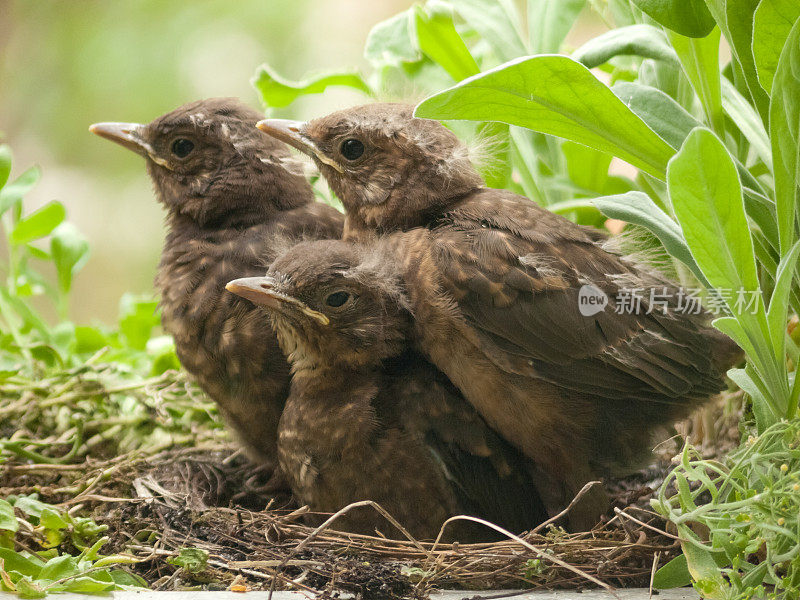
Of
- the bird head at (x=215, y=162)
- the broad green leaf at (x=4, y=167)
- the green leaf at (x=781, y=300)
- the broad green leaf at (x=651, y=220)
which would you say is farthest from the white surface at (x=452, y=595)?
the broad green leaf at (x=4, y=167)

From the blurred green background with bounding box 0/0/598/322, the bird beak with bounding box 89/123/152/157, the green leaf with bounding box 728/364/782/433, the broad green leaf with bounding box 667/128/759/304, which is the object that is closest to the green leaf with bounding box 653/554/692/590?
the green leaf with bounding box 728/364/782/433

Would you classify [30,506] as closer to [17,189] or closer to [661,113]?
[17,189]

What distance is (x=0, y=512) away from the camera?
A: 1.19 metres

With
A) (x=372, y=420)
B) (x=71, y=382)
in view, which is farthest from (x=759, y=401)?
(x=71, y=382)

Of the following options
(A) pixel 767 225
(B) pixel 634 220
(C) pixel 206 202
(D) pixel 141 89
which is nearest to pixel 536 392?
(B) pixel 634 220

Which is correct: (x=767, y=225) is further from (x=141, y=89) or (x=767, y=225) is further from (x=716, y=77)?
(x=141, y=89)

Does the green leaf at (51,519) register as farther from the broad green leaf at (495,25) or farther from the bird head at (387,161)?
the broad green leaf at (495,25)

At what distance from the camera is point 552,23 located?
5.97ft

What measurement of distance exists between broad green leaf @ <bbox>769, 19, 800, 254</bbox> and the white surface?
47 centimetres

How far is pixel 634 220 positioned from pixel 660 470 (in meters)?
0.75

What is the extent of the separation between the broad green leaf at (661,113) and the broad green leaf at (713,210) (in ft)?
1.15

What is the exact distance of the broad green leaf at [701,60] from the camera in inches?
52.9

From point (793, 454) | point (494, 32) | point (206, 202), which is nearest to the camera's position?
point (793, 454)

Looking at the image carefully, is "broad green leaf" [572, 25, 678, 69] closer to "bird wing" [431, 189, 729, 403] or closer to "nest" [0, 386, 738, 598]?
"bird wing" [431, 189, 729, 403]
